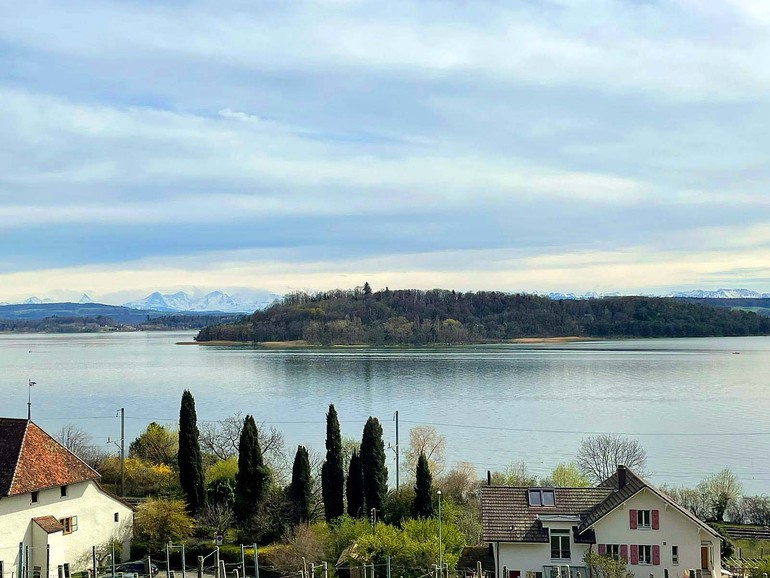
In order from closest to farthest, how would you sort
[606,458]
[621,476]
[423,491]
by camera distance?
1. [621,476]
2. [423,491]
3. [606,458]

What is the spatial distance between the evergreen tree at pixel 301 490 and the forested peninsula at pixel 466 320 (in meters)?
122

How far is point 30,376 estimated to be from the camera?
3819 inches

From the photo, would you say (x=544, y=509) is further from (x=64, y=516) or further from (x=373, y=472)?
(x=64, y=516)

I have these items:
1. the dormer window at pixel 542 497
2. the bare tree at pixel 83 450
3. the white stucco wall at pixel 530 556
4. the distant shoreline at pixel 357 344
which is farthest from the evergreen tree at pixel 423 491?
the distant shoreline at pixel 357 344

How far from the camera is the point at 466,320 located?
162m

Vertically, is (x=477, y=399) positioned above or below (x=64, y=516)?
below

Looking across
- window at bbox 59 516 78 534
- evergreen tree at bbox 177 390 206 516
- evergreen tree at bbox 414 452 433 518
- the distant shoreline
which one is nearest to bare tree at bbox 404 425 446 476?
evergreen tree at bbox 414 452 433 518

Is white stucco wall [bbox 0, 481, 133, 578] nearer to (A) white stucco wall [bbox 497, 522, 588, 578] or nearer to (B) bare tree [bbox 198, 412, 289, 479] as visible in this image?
(B) bare tree [bbox 198, 412, 289, 479]

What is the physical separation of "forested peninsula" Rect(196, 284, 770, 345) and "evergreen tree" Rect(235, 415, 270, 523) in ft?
399

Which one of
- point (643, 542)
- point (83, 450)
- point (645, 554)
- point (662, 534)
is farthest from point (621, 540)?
point (83, 450)

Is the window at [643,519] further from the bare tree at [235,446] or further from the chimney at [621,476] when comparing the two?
the bare tree at [235,446]

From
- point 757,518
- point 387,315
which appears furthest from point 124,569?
point 387,315

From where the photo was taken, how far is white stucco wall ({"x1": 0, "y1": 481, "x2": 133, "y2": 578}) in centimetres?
2244

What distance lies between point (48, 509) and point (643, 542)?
57.2ft
